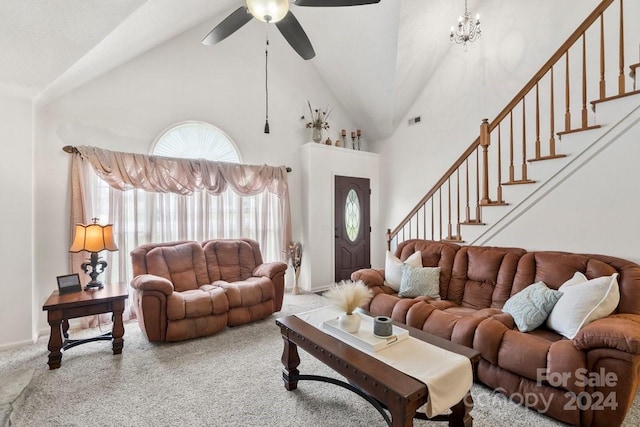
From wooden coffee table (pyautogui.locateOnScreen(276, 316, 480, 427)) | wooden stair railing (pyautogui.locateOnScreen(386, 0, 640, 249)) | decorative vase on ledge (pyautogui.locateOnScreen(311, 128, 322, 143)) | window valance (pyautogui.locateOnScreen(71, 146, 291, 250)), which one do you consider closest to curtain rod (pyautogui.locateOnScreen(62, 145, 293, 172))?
window valance (pyautogui.locateOnScreen(71, 146, 291, 250))

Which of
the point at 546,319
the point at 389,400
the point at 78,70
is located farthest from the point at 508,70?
the point at 78,70

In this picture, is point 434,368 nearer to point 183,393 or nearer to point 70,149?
point 183,393

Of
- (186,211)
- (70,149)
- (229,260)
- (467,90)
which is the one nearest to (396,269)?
(229,260)

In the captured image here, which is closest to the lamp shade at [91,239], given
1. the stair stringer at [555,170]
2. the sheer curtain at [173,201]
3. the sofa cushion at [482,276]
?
the sheer curtain at [173,201]

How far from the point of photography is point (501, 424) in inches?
74.7

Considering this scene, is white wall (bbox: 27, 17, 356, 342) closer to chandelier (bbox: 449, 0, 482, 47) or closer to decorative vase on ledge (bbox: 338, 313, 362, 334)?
chandelier (bbox: 449, 0, 482, 47)

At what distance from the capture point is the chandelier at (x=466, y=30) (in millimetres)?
3938

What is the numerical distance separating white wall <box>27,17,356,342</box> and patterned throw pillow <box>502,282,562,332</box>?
3524 mm

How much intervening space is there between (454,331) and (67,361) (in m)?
3.33

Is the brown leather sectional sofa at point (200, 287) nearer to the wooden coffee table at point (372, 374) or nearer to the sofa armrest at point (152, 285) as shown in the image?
the sofa armrest at point (152, 285)

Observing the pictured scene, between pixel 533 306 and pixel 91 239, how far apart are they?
3.96 meters

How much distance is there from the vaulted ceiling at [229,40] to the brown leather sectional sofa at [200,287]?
195 centimetres

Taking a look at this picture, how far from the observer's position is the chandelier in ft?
12.9

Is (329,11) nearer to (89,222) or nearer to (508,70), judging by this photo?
(508,70)
